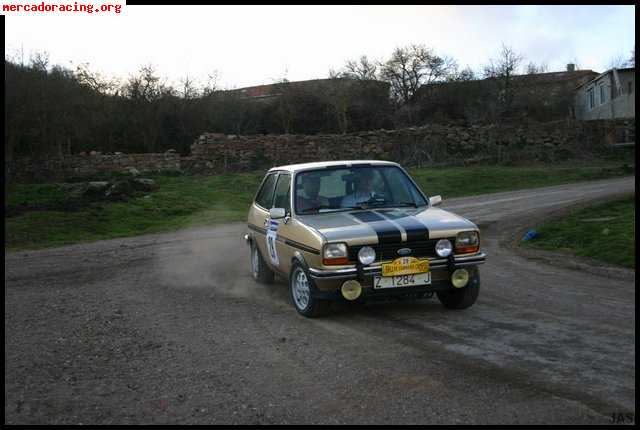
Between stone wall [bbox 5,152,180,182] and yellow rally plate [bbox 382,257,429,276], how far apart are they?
23.0m

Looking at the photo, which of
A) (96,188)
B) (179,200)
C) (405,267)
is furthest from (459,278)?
(96,188)

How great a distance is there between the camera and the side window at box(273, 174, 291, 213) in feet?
26.2

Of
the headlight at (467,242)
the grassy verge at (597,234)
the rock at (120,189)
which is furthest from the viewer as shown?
the rock at (120,189)

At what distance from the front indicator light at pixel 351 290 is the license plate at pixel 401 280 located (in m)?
0.17

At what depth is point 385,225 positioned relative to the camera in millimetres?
6742

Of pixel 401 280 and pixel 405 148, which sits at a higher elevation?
pixel 405 148

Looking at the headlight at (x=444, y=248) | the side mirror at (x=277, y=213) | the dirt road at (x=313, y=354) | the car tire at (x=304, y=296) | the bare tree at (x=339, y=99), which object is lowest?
the dirt road at (x=313, y=354)

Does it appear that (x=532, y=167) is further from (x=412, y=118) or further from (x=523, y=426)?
(x=523, y=426)

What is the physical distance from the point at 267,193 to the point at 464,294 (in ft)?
10.7

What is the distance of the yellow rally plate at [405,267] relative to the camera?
6566mm

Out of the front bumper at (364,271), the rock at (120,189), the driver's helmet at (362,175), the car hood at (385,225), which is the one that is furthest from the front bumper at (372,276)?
the rock at (120,189)

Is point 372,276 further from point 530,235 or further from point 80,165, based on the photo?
point 80,165

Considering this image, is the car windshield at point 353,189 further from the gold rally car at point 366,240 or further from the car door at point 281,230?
the car door at point 281,230

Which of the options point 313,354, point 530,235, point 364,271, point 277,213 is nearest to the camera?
point 313,354
